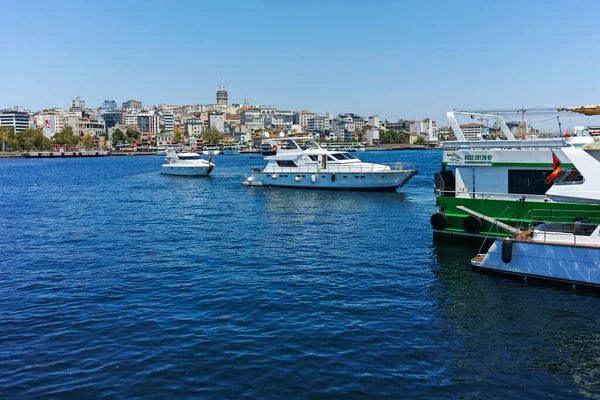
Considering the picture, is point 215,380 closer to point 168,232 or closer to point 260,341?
point 260,341

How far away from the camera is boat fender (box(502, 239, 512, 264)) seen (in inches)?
689

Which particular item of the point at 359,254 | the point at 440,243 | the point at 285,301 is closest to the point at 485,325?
the point at 285,301

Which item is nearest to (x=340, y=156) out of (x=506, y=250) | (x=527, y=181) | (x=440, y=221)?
(x=440, y=221)

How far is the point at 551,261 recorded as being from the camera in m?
16.8

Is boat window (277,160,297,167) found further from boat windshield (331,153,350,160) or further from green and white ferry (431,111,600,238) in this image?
green and white ferry (431,111,600,238)

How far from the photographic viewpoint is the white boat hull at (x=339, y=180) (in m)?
47.2

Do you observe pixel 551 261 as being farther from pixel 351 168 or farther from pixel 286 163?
pixel 286 163

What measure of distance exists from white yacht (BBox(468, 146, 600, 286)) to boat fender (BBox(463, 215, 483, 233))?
3.94 metres

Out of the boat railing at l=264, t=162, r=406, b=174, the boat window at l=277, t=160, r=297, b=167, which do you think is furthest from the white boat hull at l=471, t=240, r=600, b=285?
the boat window at l=277, t=160, r=297, b=167

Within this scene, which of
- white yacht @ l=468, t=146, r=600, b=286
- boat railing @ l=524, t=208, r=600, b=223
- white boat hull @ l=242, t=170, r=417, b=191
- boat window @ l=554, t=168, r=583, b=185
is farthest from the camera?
white boat hull @ l=242, t=170, r=417, b=191

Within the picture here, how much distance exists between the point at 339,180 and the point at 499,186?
27.1 m

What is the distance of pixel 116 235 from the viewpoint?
2805 centimetres

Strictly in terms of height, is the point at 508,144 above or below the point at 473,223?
above

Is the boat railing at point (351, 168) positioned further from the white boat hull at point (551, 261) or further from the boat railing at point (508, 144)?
the white boat hull at point (551, 261)
